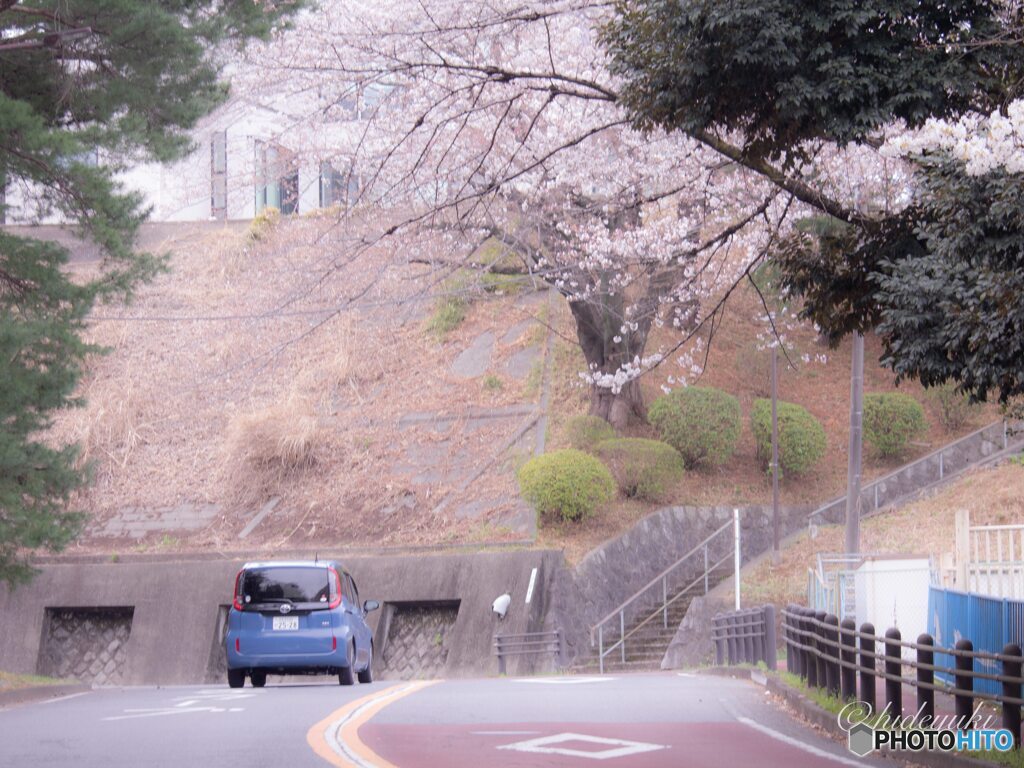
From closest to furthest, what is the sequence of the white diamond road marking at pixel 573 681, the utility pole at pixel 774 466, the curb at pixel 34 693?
the curb at pixel 34 693 < the white diamond road marking at pixel 573 681 < the utility pole at pixel 774 466

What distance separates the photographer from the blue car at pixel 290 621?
55.4ft

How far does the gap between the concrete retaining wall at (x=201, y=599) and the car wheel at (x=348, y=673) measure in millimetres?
7063

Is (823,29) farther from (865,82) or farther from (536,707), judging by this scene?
(536,707)

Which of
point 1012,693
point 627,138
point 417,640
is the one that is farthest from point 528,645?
point 1012,693

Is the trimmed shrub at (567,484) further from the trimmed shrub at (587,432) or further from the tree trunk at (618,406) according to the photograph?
the tree trunk at (618,406)

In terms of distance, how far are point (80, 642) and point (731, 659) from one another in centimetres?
1566

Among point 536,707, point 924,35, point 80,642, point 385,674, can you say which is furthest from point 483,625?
point 924,35

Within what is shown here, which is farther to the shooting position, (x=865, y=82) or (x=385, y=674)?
(x=385, y=674)

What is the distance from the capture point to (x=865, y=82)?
1032 centimetres

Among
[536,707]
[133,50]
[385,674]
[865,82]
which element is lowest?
[385,674]

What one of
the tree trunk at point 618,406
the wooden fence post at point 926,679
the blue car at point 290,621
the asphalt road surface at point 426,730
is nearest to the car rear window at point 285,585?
the blue car at point 290,621

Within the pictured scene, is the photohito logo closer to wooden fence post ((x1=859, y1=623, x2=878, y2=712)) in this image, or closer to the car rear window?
wooden fence post ((x1=859, y1=623, x2=878, y2=712))

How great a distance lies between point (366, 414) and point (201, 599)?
957 cm

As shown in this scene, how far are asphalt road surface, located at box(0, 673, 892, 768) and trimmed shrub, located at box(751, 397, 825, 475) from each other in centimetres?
1580
